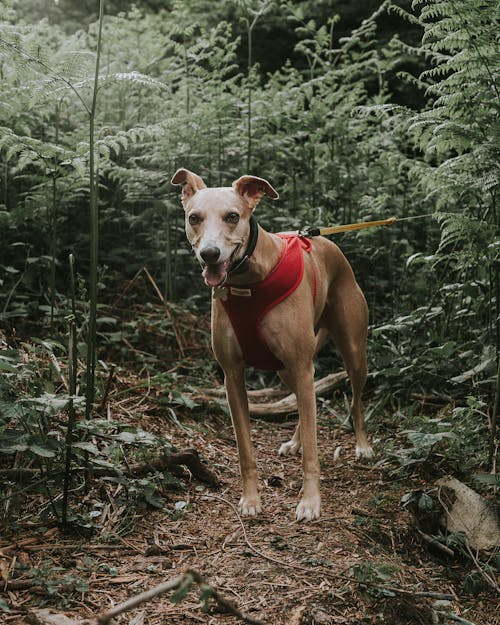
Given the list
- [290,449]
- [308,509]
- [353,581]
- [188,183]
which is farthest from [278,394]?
[353,581]

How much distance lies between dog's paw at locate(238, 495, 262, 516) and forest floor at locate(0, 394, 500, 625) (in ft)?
0.22

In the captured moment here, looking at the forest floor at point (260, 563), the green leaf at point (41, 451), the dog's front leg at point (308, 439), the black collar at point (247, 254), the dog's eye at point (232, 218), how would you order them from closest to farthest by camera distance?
the forest floor at point (260, 563) < the green leaf at point (41, 451) < the dog's eye at point (232, 218) < the black collar at point (247, 254) < the dog's front leg at point (308, 439)

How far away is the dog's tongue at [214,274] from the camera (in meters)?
3.16

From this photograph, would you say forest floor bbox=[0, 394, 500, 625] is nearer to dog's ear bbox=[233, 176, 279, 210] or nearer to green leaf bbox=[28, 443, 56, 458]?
green leaf bbox=[28, 443, 56, 458]

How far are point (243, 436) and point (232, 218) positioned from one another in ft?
4.55

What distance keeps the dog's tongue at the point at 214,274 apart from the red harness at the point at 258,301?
36 cm

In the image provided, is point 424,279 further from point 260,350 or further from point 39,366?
point 39,366

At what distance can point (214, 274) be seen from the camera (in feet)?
10.4

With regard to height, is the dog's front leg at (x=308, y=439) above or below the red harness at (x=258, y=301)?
below

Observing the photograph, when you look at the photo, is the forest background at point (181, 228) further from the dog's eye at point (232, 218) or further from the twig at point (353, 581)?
the dog's eye at point (232, 218)

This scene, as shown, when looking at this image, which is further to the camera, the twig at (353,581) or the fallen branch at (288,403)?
the fallen branch at (288,403)

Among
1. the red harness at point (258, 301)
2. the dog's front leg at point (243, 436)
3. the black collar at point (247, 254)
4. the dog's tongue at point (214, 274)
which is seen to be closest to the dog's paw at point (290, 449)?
the dog's front leg at point (243, 436)

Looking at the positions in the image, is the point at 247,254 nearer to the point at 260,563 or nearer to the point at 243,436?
the point at 243,436

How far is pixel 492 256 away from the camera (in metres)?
4.12
